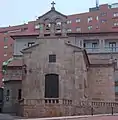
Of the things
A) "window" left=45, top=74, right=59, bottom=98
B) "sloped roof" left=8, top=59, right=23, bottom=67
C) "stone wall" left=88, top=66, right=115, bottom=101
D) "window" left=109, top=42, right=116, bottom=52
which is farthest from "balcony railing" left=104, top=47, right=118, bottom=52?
"window" left=45, top=74, right=59, bottom=98

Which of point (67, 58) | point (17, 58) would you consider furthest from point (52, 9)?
point (17, 58)

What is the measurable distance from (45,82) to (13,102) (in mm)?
8662

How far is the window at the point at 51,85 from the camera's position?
33.6 metres

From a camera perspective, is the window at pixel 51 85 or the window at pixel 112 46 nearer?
the window at pixel 51 85

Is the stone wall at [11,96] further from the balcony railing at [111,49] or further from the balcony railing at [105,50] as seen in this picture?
the balcony railing at [111,49]

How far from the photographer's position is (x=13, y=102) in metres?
40.6

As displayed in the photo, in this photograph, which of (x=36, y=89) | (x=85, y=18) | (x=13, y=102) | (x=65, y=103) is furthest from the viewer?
(x=85, y=18)

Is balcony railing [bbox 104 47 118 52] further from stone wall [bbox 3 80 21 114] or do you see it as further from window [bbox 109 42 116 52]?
stone wall [bbox 3 80 21 114]

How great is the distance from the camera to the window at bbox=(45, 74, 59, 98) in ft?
110

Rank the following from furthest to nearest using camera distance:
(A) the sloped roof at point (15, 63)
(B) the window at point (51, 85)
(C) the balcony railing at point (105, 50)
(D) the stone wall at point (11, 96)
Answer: (C) the balcony railing at point (105, 50) → (A) the sloped roof at point (15, 63) → (D) the stone wall at point (11, 96) → (B) the window at point (51, 85)

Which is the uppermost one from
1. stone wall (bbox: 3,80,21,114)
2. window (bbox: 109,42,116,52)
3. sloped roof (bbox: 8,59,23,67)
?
window (bbox: 109,42,116,52)

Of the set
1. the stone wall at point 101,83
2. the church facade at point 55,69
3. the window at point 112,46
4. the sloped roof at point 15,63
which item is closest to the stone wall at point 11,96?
the sloped roof at point 15,63

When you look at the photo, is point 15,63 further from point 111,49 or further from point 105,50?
point 111,49

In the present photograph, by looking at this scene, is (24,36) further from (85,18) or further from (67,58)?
(85,18)
